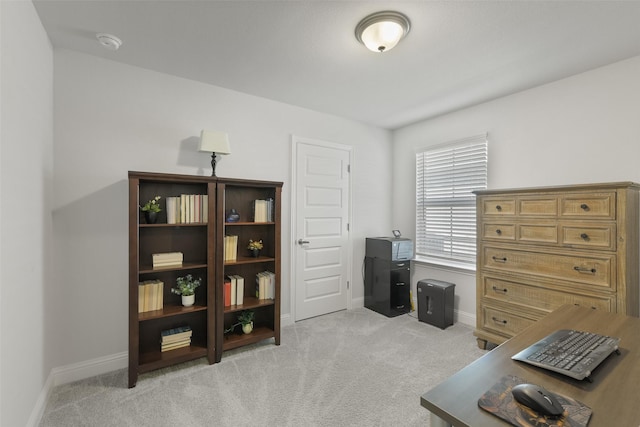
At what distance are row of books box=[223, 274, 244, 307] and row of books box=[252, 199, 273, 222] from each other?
24.6 inches

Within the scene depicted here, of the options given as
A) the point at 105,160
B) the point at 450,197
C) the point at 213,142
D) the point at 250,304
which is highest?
the point at 213,142

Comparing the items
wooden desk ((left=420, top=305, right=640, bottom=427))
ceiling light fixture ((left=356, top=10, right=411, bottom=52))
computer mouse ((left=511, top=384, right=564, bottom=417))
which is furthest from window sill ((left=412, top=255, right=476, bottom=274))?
computer mouse ((left=511, top=384, right=564, bottom=417))

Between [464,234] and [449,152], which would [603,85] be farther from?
[464,234]

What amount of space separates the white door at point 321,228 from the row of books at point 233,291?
2.57 feet

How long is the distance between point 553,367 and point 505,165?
2.80 meters

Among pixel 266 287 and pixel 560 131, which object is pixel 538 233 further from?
pixel 266 287

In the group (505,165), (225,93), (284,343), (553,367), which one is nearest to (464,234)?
(505,165)

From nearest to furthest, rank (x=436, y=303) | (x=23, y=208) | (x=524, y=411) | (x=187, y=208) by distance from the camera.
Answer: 1. (x=524, y=411)
2. (x=23, y=208)
3. (x=187, y=208)
4. (x=436, y=303)

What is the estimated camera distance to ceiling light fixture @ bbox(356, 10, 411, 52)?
74.5 inches

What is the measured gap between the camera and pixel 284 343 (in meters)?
2.99

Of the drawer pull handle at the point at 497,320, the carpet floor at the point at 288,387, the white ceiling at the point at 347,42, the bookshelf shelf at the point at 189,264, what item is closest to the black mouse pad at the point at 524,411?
the carpet floor at the point at 288,387

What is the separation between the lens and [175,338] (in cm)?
260

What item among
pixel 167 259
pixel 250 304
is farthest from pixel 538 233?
pixel 167 259

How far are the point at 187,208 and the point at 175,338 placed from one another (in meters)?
1.17
